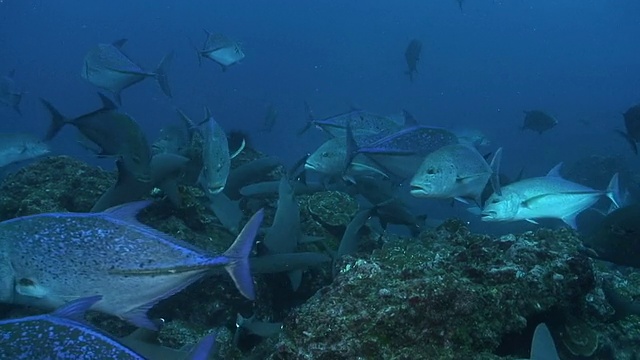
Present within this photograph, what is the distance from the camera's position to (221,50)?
28.8 feet

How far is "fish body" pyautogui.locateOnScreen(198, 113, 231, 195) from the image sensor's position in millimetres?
4191

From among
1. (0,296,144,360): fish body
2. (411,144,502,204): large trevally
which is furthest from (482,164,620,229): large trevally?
(0,296,144,360): fish body

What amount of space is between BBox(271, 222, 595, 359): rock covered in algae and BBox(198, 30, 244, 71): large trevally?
6.86 m

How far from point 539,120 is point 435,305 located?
35.3 ft

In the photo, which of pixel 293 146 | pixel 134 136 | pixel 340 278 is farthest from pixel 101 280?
pixel 293 146

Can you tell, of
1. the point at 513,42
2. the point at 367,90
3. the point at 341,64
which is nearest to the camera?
the point at 367,90

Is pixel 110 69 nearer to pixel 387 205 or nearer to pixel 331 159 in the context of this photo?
pixel 331 159

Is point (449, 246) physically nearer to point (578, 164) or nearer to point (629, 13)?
point (578, 164)

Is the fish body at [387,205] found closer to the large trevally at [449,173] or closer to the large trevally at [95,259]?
the large trevally at [449,173]

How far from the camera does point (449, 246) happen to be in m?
3.64

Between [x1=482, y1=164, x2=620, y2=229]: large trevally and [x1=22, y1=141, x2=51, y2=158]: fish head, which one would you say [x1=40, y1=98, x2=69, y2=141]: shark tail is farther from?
[x1=482, y1=164, x2=620, y2=229]: large trevally

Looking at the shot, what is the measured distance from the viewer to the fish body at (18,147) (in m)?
6.81

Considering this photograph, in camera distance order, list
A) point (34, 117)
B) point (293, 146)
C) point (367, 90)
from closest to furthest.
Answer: point (293, 146)
point (34, 117)
point (367, 90)

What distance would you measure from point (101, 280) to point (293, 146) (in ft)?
159
